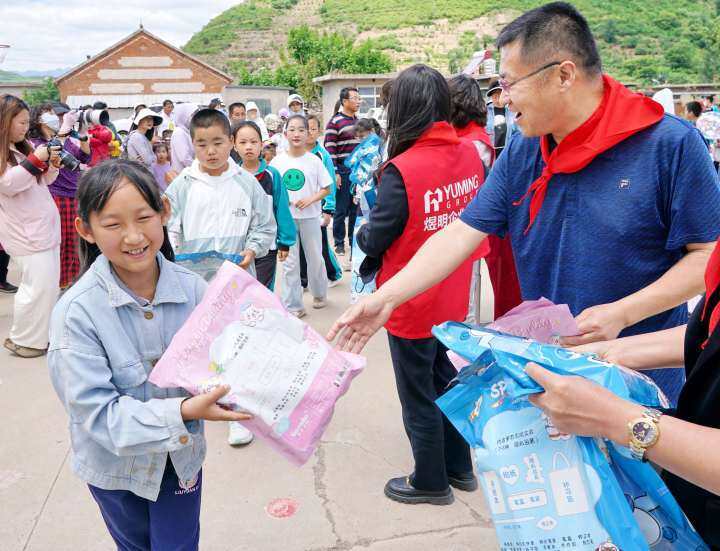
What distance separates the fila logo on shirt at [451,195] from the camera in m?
2.62

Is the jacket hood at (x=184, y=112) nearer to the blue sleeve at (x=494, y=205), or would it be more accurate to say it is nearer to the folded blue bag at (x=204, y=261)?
the folded blue bag at (x=204, y=261)

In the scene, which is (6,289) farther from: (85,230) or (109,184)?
(109,184)

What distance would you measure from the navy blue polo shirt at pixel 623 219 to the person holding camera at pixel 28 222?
12.9 feet

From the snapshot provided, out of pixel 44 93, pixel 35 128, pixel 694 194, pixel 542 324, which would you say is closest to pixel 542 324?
pixel 542 324

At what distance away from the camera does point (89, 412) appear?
1507 millimetres

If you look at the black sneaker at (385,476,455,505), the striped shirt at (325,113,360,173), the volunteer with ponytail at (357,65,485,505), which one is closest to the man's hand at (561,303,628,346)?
the volunteer with ponytail at (357,65,485,505)

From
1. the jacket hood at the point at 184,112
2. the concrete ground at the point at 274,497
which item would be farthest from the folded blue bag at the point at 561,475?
the jacket hood at the point at 184,112

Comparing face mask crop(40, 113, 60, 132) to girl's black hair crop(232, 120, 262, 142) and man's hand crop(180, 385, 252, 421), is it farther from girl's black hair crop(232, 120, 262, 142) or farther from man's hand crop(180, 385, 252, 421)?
A: man's hand crop(180, 385, 252, 421)

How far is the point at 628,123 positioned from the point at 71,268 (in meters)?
5.41

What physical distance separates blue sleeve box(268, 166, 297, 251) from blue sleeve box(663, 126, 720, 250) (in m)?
2.87

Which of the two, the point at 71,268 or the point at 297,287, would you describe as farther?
the point at 71,268

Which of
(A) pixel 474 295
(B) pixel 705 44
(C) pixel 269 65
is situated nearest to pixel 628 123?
(A) pixel 474 295

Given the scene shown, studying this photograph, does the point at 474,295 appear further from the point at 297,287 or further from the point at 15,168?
the point at 15,168

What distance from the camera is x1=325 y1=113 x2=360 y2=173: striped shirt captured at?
7527mm
